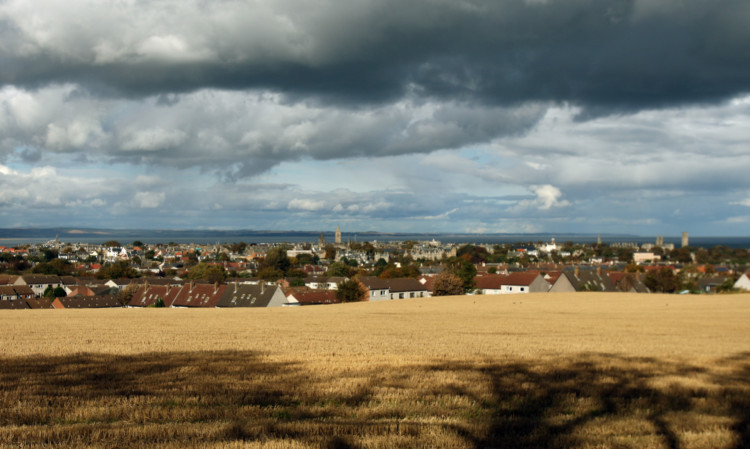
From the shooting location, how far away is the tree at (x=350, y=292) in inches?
3310

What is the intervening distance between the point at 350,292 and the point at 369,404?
75219mm

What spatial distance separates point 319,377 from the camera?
12.0 meters

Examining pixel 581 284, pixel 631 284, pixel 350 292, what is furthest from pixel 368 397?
pixel 581 284

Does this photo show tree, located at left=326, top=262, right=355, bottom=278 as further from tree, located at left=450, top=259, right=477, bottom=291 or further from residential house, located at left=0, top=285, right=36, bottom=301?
residential house, located at left=0, top=285, right=36, bottom=301

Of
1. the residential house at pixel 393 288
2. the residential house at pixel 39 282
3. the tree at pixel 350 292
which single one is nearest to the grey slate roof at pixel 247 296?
the tree at pixel 350 292

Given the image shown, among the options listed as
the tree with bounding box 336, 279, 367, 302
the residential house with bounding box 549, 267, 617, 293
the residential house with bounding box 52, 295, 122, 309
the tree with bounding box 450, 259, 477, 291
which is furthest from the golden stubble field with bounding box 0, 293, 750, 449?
the tree with bounding box 450, 259, 477, 291

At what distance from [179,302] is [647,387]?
82611 millimetres

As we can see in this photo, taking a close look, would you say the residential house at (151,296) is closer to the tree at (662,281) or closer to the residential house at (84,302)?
the residential house at (84,302)

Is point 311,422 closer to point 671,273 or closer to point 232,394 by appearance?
point 232,394

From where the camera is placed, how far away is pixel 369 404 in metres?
9.45

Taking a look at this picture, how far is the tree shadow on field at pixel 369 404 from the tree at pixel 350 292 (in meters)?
69.5

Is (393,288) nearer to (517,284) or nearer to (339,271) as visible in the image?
(517,284)

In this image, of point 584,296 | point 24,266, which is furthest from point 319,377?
point 24,266

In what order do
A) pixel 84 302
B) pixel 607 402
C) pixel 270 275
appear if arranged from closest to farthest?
pixel 607 402, pixel 84 302, pixel 270 275
